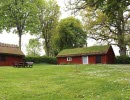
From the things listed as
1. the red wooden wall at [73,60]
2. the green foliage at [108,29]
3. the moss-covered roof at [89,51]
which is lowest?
the red wooden wall at [73,60]

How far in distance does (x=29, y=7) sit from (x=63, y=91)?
63392mm

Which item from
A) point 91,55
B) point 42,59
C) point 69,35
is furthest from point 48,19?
point 91,55

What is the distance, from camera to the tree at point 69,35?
8781 cm

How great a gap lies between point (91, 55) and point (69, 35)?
70.2 feet

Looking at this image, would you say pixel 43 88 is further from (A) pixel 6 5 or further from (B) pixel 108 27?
(A) pixel 6 5

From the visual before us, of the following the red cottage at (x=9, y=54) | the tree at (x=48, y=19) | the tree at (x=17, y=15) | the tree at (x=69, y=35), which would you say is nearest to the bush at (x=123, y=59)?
the tree at (x=69, y=35)

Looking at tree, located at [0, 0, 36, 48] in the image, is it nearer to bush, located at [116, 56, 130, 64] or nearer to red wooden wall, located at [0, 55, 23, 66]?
red wooden wall, located at [0, 55, 23, 66]

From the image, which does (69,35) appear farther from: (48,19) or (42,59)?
(42,59)

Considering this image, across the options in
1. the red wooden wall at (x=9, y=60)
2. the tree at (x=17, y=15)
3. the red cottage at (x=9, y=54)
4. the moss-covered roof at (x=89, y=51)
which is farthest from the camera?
the tree at (x=17, y=15)

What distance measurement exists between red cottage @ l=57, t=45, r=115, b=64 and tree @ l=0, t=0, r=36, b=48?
48.8 ft

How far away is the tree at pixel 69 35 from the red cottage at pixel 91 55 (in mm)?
14221

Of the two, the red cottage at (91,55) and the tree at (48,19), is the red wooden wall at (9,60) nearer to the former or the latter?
the red cottage at (91,55)

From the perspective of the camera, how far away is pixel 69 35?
289 ft

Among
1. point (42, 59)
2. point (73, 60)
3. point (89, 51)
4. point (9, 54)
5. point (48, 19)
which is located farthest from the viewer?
point (48, 19)
